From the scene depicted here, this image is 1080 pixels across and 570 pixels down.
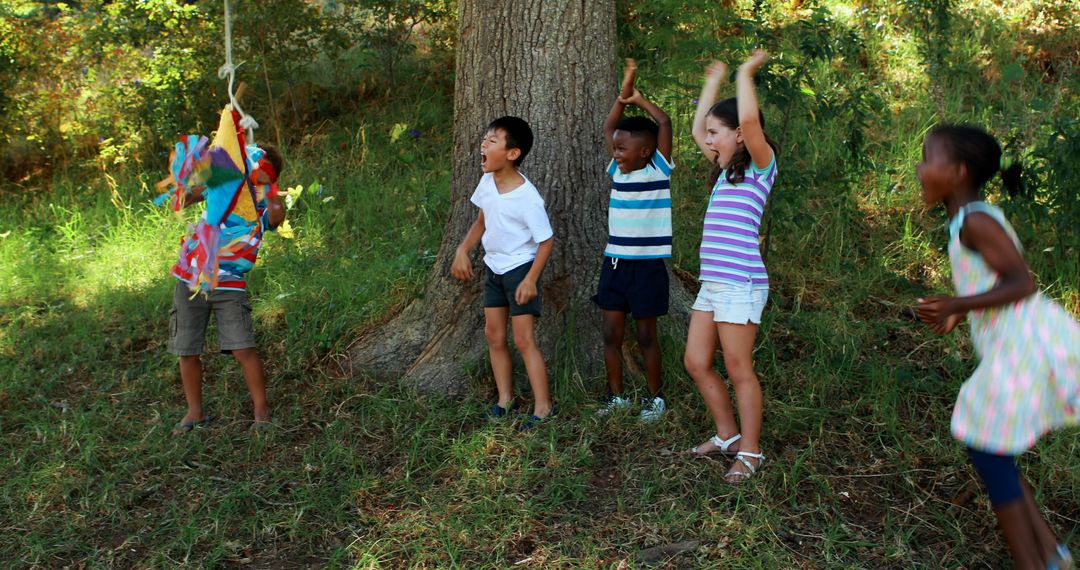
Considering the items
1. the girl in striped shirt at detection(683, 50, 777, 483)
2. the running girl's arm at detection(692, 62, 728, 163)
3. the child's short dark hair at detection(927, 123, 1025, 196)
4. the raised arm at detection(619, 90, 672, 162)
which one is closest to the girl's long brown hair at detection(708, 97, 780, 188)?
the girl in striped shirt at detection(683, 50, 777, 483)

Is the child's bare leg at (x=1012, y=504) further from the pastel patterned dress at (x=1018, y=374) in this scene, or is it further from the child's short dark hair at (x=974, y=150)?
the child's short dark hair at (x=974, y=150)

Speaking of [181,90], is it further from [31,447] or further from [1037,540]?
[1037,540]

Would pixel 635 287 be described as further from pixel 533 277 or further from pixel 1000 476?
pixel 1000 476

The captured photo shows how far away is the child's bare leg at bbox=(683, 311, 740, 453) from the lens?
3801mm

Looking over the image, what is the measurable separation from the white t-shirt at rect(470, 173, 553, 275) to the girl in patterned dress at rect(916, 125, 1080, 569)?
164 centimetres

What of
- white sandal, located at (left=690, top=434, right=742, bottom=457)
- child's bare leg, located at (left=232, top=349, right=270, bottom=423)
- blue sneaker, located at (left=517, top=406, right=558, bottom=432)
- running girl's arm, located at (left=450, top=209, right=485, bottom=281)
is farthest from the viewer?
child's bare leg, located at (left=232, top=349, right=270, bottom=423)

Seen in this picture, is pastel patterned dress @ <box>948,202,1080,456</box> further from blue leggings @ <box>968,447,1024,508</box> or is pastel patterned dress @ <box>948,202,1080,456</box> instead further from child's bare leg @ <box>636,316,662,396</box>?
Answer: child's bare leg @ <box>636,316,662,396</box>

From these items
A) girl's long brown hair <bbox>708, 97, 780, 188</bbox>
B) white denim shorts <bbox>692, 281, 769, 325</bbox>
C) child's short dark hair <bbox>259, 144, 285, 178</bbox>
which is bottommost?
white denim shorts <bbox>692, 281, 769, 325</bbox>

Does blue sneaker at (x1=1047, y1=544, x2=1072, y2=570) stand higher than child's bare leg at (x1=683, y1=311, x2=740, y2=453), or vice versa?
child's bare leg at (x1=683, y1=311, x2=740, y2=453)

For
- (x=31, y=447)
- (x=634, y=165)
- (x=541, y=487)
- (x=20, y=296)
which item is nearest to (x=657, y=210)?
(x=634, y=165)

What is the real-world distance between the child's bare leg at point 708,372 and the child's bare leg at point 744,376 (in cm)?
6

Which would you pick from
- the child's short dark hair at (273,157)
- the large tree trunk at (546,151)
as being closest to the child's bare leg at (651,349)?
the large tree trunk at (546,151)

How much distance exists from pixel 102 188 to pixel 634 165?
533 cm

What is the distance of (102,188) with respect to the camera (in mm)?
7691
